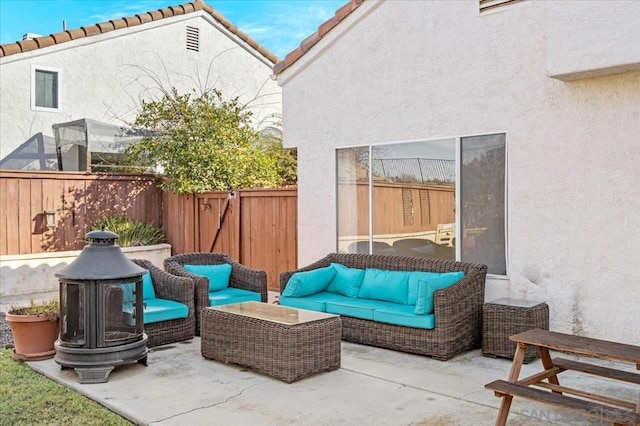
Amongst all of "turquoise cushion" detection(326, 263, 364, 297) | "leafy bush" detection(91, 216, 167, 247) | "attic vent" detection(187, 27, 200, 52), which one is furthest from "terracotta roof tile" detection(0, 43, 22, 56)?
"turquoise cushion" detection(326, 263, 364, 297)

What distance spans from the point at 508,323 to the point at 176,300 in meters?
3.67

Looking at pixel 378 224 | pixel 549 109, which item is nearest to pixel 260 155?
pixel 378 224

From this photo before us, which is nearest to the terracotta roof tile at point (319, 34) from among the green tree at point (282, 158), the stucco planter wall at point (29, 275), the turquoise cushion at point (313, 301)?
the turquoise cushion at point (313, 301)

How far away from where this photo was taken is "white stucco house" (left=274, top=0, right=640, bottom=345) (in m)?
5.77

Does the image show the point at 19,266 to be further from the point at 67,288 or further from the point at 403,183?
the point at 403,183

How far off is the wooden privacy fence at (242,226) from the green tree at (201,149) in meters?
0.43

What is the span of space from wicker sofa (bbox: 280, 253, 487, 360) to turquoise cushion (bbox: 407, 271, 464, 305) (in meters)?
0.10

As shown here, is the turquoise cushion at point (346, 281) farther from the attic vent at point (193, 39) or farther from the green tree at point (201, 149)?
the attic vent at point (193, 39)

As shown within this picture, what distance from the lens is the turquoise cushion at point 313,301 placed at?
6879mm

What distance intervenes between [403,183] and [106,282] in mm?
3971

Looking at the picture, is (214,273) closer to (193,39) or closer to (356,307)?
(356,307)

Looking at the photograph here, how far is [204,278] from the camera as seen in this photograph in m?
6.96

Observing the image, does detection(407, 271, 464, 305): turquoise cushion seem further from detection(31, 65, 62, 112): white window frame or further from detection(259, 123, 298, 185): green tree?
detection(31, 65, 62, 112): white window frame

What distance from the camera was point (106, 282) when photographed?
5336mm
